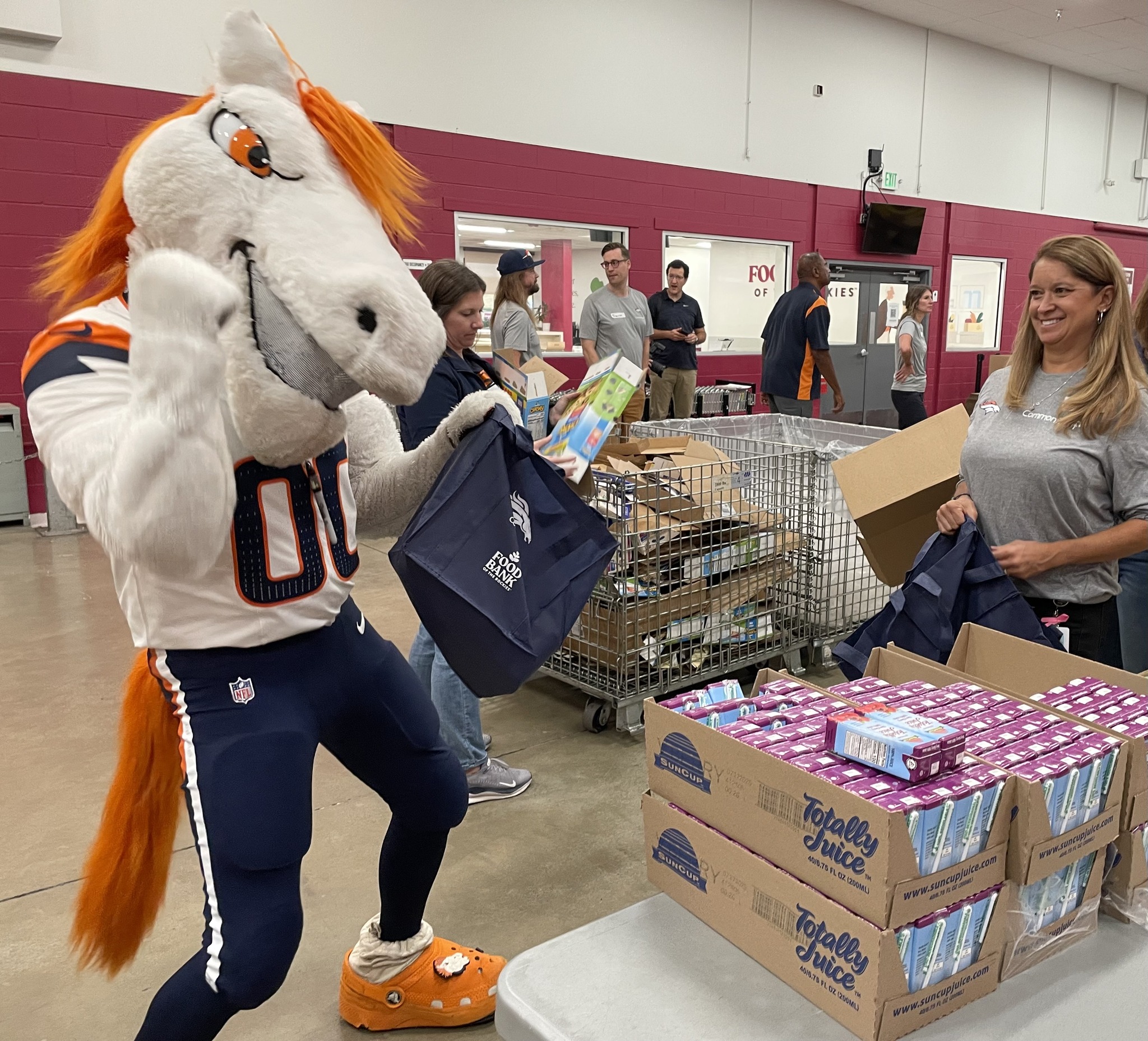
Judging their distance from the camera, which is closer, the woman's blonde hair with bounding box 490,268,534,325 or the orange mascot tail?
the orange mascot tail

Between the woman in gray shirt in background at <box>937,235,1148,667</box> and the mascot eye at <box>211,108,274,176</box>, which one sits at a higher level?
the mascot eye at <box>211,108,274,176</box>

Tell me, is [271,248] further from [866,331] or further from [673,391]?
[866,331]

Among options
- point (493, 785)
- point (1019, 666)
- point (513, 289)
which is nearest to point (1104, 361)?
point (1019, 666)

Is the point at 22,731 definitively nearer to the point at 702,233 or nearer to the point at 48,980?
the point at 48,980

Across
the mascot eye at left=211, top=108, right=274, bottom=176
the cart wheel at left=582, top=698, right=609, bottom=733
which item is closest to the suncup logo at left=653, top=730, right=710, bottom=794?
the mascot eye at left=211, top=108, right=274, bottom=176

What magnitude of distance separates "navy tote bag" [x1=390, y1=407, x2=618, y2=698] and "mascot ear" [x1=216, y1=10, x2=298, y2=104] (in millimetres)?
565

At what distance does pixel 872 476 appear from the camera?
99.6 inches

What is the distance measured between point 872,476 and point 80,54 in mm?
6308

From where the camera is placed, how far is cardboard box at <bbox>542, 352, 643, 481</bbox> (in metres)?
1.64

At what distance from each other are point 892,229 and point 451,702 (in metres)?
10.4

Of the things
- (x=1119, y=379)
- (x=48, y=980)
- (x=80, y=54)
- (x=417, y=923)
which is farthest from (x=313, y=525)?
(x=80, y=54)

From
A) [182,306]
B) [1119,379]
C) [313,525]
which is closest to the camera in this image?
[182,306]

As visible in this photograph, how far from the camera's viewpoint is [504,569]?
1413mm

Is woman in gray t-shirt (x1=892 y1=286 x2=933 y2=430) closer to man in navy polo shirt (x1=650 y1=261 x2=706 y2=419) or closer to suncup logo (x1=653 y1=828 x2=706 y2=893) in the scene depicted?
man in navy polo shirt (x1=650 y1=261 x2=706 y2=419)
